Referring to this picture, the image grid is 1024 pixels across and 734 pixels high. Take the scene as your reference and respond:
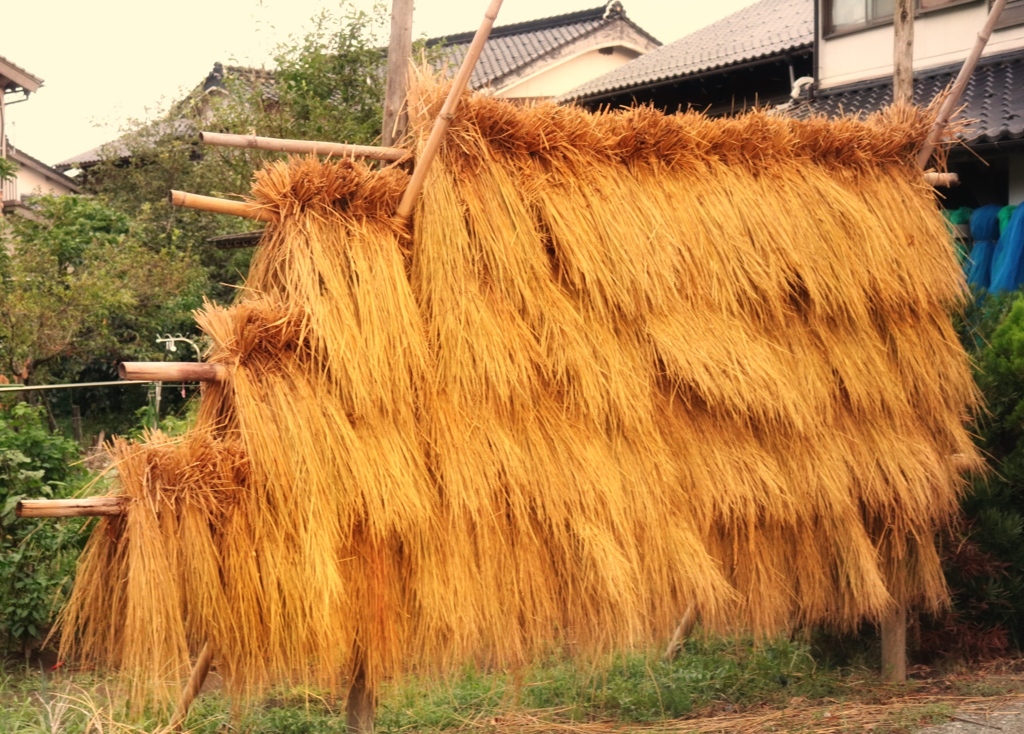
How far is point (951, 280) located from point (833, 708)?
2038 mm

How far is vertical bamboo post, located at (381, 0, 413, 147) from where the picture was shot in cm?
371

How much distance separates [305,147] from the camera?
A: 3.44 meters

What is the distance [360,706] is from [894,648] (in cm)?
283

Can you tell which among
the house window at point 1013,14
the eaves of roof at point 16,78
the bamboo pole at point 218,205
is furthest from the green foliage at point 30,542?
the eaves of roof at point 16,78

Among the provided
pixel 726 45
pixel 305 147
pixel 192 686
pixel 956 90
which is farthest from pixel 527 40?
pixel 192 686

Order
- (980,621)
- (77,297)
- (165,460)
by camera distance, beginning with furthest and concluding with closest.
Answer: (77,297) → (980,621) → (165,460)

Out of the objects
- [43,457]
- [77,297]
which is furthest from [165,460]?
[77,297]

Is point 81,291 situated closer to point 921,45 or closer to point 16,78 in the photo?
point 921,45

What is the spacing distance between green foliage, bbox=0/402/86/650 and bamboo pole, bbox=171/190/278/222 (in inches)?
99.9

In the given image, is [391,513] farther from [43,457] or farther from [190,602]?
[43,457]

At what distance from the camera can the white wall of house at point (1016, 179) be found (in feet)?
27.2

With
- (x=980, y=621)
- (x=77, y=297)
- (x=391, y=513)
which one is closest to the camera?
(x=391, y=513)

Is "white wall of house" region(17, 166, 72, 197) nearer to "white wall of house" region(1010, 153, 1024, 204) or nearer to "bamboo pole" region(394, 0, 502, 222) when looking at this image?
"white wall of house" region(1010, 153, 1024, 204)

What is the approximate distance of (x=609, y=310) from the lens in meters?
3.68
